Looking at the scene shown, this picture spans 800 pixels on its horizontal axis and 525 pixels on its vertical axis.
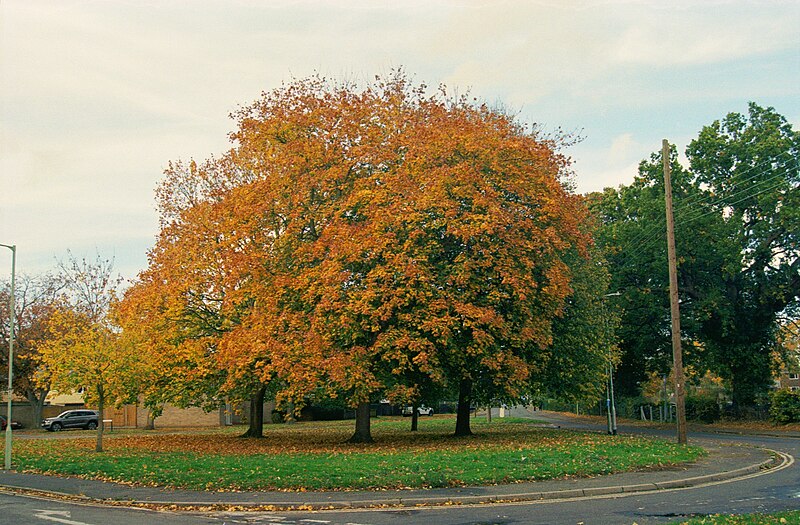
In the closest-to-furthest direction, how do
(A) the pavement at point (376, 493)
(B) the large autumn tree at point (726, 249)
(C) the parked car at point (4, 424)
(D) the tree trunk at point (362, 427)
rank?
(A) the pavement at point (376, 493) → (D) the tree trunk at point (362, 427) → (B) the large autumn tree at point (726, 249) → (C) the parked car at point (4, 424)

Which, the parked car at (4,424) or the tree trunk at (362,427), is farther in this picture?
the parked car at (4,424)

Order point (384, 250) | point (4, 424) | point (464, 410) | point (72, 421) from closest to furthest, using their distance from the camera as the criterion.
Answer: point (384, 250) < point (464, 410) < point (72, 421) < point (4, 424)

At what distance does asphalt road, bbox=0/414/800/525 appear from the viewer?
11.9 metres

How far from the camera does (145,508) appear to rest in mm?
14344

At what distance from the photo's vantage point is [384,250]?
26391 millimetres

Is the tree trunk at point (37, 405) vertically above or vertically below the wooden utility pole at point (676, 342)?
below

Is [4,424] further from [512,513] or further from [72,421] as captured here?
[512,513]

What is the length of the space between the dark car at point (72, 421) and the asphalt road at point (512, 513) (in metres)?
42.7

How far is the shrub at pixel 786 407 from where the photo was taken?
39.3 m

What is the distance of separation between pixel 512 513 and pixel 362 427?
722 inches

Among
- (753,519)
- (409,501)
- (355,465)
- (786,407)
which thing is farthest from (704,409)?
(753,519)

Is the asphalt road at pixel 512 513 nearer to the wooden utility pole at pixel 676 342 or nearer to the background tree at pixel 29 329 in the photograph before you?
the wooden utility pole at pixel 676 342

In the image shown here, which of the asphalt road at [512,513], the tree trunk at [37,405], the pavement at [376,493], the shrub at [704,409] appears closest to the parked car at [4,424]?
the tree trunk at [37,405]

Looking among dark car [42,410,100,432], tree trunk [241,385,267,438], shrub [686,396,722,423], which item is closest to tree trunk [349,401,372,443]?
tree trunk [241,385,267,438]
